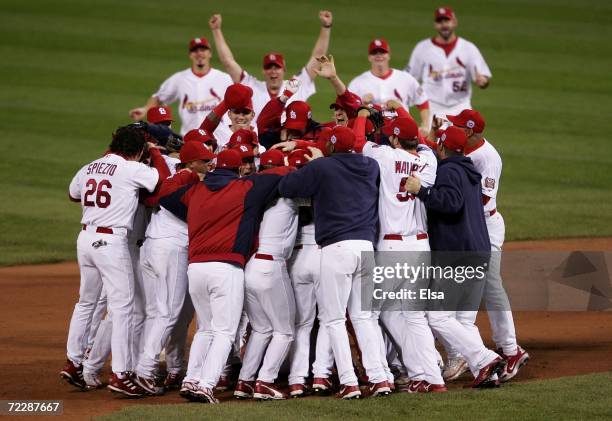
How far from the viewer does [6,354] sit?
927cm

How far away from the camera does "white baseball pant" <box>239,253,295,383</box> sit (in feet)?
25.8

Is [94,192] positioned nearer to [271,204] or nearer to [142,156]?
[142,156]

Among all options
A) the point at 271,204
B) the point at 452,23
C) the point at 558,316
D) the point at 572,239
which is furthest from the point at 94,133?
the point at 271,204

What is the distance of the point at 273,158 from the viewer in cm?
811

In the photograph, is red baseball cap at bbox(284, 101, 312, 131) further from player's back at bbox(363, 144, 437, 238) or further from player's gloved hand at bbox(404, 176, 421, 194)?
player's gloved hand at bbox(404, 176, 421, 194)

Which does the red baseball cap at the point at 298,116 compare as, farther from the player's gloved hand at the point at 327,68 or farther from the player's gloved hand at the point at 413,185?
the player's gloved hand at the point at 413,185

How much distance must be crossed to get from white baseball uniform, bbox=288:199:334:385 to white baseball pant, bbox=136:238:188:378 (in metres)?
0.81

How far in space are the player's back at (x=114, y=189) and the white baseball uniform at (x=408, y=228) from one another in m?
1.65

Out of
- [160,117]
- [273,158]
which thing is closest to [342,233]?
[273,158]

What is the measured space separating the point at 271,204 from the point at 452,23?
6954mm

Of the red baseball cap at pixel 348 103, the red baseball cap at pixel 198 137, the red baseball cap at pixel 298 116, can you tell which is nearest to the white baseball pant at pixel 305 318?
the red baseball cap at pixel 198 137

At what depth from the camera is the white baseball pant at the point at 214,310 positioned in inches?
302

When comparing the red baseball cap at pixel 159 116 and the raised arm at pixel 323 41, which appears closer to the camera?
the red baseball cap at pixel 159 116

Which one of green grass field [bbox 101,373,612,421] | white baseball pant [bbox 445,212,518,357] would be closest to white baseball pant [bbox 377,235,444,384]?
green grass field [bbox 101,373,612,421]
